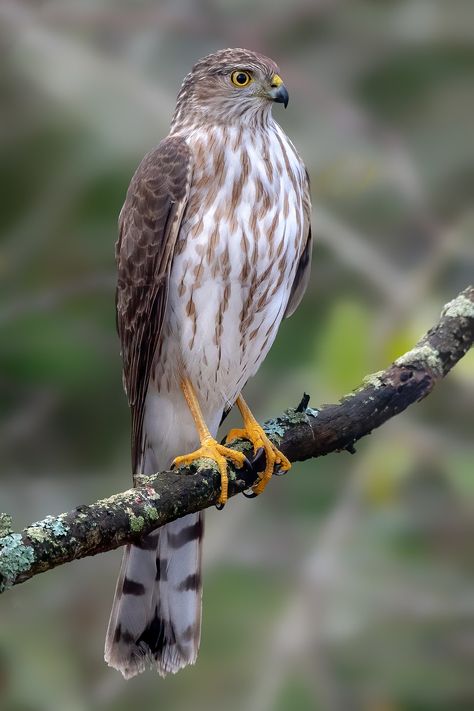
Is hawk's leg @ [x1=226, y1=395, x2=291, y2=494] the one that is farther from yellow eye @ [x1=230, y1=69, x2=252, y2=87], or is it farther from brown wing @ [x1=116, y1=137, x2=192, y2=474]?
yellow eye @ [x1=230, y1=69, x2=252, y2=87]

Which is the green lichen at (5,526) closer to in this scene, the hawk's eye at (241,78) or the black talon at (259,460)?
the black talon at (259,460)

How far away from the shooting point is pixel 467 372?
3.37 meters

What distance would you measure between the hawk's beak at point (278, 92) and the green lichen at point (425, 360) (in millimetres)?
754

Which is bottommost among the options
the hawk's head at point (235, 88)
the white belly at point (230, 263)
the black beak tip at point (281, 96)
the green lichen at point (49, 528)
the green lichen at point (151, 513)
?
the green lichen at point (49, 528)

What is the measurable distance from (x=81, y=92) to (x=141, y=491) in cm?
282

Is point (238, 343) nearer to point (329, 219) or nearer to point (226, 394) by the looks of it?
point (226, 394)

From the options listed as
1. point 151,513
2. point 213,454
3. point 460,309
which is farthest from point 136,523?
point 460,309

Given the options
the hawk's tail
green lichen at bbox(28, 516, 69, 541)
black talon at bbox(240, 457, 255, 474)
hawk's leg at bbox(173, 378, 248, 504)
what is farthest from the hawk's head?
green lichen at bbox(28, 516, 69, 541)

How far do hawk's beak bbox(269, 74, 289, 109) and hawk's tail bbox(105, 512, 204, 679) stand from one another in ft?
3.85

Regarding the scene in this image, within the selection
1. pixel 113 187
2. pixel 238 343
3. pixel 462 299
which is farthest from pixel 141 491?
pixel 113 187

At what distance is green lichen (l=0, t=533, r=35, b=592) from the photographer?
1.71 metres

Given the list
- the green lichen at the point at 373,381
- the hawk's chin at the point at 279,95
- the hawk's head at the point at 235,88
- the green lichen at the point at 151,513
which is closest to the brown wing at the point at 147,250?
the hawk's head at the point at 235,88

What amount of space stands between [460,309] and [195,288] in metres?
0.69

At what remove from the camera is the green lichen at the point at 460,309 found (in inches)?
105
